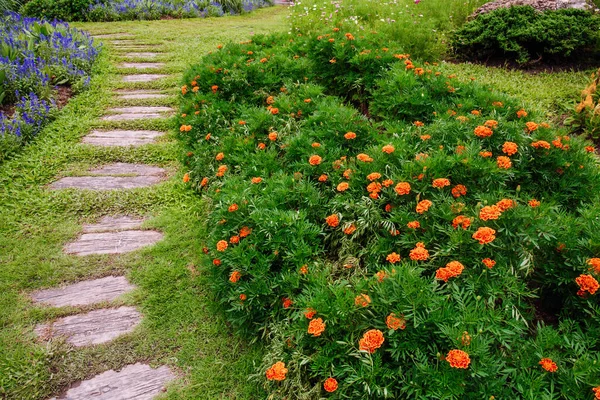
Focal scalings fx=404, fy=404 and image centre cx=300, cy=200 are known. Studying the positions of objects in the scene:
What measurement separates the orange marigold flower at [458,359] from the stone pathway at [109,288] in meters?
1.66

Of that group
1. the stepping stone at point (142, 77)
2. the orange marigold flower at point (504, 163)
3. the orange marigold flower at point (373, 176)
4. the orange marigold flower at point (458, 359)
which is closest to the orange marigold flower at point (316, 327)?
the orange marigold flower at point (458, 359)

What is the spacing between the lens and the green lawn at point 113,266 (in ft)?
8.18

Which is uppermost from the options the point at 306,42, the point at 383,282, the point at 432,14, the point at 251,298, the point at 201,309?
the point at 432,14

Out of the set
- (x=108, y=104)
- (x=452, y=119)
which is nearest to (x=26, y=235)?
(x=108, y=104)

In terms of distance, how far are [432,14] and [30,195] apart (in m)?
7.38

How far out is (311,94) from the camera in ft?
13.7

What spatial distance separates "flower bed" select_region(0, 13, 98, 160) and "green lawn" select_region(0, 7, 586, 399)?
0.69ft

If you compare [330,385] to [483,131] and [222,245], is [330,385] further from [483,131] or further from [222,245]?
[483,131]

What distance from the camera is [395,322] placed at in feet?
6.36

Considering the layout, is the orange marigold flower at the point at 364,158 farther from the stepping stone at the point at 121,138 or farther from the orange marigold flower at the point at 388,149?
the stepping stone at the point at 121,138

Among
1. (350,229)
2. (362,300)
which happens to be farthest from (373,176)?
(362,300)

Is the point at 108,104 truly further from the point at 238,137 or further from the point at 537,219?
the point at 537,219

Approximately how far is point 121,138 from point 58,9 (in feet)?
25.6

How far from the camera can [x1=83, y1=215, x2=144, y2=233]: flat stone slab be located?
12.0 ft
